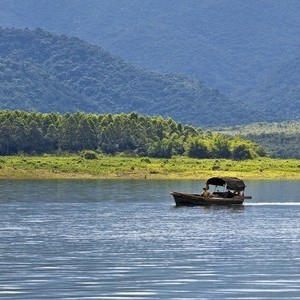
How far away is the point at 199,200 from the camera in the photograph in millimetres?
134000

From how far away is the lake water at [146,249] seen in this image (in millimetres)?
65375

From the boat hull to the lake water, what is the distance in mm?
1283

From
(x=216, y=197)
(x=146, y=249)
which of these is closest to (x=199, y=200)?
(x=216, y=197)

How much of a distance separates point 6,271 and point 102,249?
43.7 feet

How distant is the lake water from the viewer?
214 ft

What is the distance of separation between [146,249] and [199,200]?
50388 mm

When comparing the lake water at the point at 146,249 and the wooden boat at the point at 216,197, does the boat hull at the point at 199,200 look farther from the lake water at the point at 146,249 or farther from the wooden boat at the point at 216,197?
the lake water at the point at 146,249

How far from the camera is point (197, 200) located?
13412 cm

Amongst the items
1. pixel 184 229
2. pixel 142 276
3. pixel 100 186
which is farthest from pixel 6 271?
pixel 100 186

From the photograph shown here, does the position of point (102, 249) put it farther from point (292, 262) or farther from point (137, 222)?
point (137, 222)

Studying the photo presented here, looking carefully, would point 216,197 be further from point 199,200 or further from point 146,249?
point 146,249

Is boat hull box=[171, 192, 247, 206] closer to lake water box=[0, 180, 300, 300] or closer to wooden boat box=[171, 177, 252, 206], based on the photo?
wooden boat box=[171, 177, 252, 206]

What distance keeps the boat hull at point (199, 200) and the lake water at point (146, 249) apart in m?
1.28

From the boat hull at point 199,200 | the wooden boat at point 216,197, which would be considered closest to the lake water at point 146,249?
the boat hull at point 199,200
